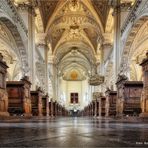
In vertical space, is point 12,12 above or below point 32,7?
below

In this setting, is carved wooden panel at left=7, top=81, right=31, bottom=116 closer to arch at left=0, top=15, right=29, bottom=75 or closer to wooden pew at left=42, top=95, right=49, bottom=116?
arch at left=0, top=15, right=29, bottom=75

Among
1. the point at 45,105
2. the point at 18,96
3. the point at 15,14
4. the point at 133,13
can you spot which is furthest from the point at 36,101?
the point at 133,13

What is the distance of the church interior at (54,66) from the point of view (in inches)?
104

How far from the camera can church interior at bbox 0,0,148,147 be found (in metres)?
2.64

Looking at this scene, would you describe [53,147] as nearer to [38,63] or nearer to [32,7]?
[32,7]

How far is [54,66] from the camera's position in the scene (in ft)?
133

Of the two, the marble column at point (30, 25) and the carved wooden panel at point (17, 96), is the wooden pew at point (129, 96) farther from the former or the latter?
the marble column at point (30, 25)

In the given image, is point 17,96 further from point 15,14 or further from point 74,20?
point 74,20

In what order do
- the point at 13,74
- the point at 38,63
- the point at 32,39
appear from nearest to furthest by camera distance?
the point at 32,39
the point at 38,63
the point at 13,74

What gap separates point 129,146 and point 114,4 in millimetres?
18918

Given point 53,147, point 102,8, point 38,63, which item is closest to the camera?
point 53,147

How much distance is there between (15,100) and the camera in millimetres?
12078

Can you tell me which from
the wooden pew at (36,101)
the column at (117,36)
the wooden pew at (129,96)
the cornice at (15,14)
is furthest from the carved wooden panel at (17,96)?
the column at (117,36)

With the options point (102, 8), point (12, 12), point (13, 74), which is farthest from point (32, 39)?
point (13, 74)
